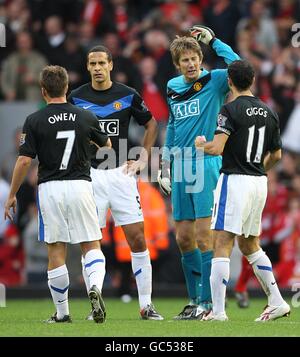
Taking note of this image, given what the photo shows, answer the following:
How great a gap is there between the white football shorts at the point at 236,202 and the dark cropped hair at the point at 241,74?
0.80 metres

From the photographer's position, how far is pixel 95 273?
9.80 metres

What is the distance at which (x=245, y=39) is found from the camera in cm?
1800

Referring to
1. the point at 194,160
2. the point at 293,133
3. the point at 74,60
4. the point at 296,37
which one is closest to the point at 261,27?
the point at 296,37

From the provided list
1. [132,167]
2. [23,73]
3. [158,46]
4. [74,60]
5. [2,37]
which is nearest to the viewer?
[132,167]

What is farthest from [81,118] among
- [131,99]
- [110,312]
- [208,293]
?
[110,312]

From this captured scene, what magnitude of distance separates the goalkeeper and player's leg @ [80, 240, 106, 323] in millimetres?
Answer: 1188

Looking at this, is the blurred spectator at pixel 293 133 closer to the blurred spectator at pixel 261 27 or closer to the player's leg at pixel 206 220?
the blurred spectator at pixel 261 27

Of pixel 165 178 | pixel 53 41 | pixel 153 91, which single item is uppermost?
pixel 53 41

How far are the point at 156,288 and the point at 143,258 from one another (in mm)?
4912

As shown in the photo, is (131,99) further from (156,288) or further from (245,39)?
(245,39)

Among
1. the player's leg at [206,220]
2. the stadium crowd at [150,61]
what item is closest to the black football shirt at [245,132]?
the player's leg at [206,220]

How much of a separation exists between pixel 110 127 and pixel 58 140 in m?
1.19

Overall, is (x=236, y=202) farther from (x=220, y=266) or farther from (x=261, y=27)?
(x=261, y=27)

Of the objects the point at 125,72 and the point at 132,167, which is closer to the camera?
the point at 132,167
